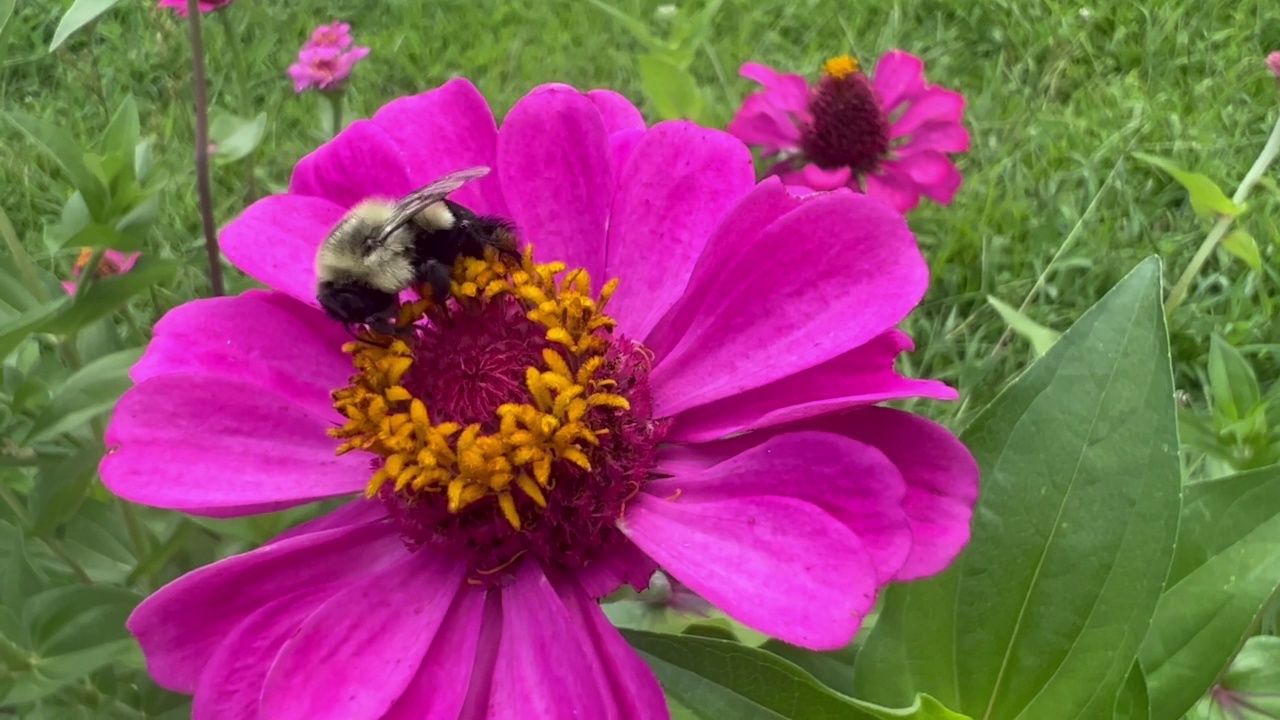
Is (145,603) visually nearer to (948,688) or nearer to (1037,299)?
(948,688)

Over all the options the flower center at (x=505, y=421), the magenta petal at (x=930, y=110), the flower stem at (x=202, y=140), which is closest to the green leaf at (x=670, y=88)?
the magenta petal at (x=930, y=110)

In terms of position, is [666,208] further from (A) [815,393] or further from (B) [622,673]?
(B) [622,673]

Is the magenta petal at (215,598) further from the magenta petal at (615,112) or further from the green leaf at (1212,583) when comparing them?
the green leaf at (1212,583)

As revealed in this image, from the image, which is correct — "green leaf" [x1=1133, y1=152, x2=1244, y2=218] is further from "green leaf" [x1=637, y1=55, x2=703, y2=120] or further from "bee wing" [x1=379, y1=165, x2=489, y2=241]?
"bee wing" [x1=379, y1=165, x2=489, y2=241]

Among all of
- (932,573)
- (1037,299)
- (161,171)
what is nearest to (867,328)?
(932,573)

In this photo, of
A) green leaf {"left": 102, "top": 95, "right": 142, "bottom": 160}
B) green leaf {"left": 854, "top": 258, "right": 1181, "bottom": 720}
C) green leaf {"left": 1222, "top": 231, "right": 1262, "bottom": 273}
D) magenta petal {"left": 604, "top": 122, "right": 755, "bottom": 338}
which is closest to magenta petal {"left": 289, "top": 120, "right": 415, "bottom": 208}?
magenta petal {"left": 604, "top": 122, "right": 755, "bottom": 338}

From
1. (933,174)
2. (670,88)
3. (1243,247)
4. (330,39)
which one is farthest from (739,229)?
(330,39)

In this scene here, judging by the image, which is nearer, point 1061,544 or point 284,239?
point 1061,544
